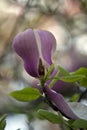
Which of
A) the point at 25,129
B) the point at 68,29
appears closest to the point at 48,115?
the point at 25,129

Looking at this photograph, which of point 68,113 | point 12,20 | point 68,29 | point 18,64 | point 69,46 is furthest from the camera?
point 68,29

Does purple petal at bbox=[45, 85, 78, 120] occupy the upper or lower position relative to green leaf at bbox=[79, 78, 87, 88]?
lower

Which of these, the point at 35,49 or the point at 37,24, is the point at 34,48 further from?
the point at 37,24

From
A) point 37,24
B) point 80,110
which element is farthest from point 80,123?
point 37,24

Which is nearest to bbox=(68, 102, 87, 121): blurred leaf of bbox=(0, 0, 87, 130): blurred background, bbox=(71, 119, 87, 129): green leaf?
bbox=(71, 119, 87, 129): green leaf

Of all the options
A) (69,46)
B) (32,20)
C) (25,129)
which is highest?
(32,20)

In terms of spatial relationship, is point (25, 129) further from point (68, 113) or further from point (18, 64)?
point (18, 64)

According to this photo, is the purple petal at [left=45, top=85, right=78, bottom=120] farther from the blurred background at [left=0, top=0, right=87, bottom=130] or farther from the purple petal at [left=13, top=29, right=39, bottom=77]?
the blurred background at [left=0, top=0, right=87, bottom=130]
